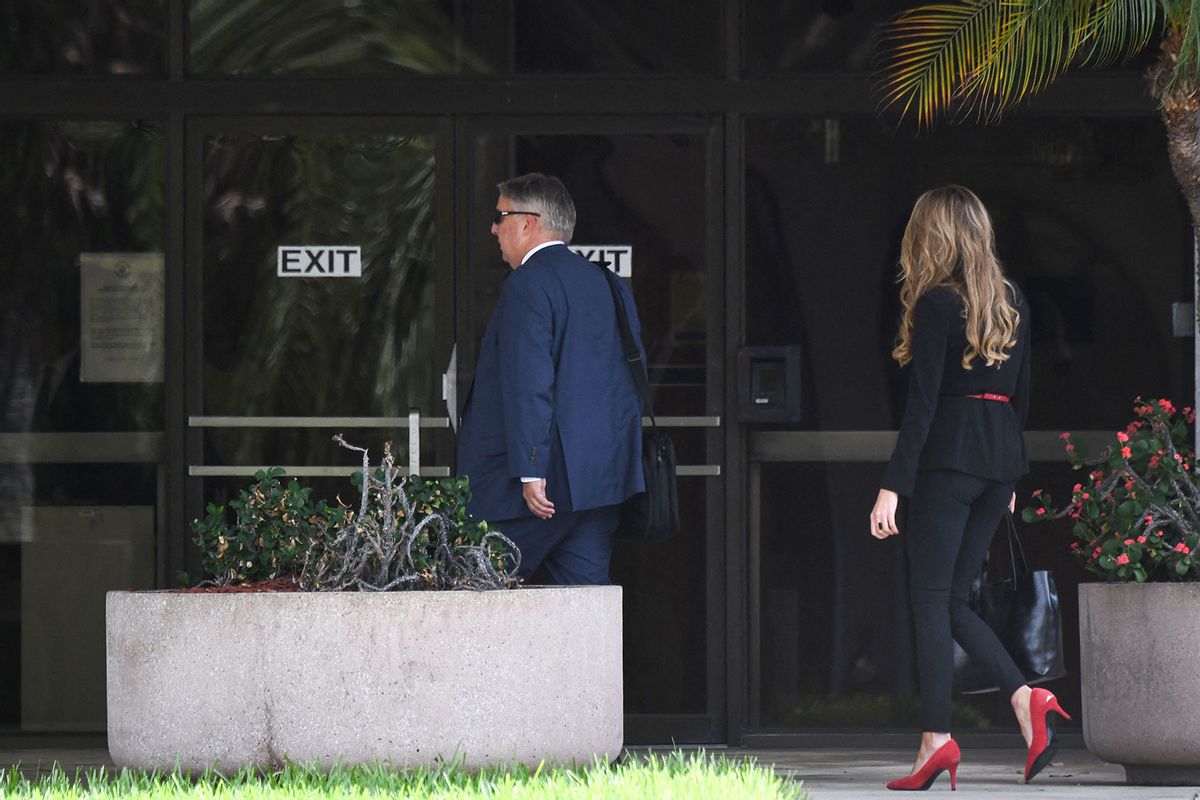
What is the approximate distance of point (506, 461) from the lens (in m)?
6.51

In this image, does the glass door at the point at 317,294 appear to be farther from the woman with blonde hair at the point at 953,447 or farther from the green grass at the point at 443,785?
the green grass at the point at 443,785

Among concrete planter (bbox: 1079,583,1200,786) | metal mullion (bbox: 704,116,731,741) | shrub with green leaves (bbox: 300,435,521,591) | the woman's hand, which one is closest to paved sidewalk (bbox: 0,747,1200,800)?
concrete planter (bbox: 1079,583,1200,786)

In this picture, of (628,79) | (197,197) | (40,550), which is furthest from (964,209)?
(40,550)

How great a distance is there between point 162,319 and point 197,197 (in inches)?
19.2

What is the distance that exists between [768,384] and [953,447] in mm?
1794

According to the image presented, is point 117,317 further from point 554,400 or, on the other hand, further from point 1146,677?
point 1146,677

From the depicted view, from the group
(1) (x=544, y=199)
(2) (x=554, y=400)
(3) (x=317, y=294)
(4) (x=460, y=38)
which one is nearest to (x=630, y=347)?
(2) (x=554, y=400)

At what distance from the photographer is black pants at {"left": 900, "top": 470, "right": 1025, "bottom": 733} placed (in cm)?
631

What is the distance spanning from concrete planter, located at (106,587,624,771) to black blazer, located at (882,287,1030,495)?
1.34 meters

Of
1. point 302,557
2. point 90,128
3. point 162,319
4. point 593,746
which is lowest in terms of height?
point 593,746

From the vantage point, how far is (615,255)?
815cm

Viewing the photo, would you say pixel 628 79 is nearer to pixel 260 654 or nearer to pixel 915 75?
pixel 915 75

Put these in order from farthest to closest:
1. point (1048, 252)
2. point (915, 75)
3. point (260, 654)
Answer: point (1048, 252) < point (915, 75) < point (260, 654)

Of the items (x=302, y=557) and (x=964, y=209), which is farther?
(x=964, y=209)
